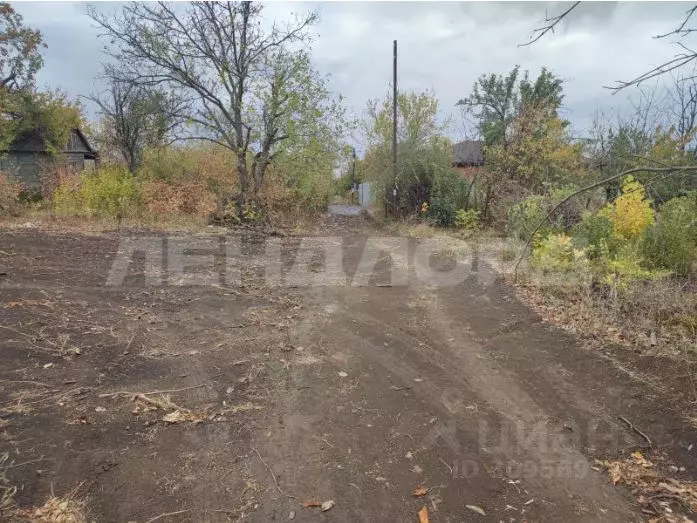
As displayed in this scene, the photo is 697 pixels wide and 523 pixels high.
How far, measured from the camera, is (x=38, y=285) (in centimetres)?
582

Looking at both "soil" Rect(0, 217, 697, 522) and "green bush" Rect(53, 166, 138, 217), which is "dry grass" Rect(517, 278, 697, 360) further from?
"green bush" Rect(53, 166, 138, 217)

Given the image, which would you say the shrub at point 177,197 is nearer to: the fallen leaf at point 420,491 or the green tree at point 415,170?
the green tree at point 415,170

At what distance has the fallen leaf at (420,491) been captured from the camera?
273cm

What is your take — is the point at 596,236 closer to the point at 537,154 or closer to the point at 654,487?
the point at 654,487

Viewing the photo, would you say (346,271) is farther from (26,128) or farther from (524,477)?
(26,128)

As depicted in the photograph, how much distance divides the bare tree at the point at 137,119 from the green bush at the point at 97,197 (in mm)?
2132

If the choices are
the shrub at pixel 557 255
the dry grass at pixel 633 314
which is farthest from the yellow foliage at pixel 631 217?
the dry grass at pixel 633 314

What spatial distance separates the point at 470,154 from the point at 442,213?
2910mm

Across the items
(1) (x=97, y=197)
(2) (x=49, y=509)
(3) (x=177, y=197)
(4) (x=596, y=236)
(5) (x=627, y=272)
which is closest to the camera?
(2) (x=49, y=509)

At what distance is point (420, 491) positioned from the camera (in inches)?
108

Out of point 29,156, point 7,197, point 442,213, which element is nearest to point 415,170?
point 442,213

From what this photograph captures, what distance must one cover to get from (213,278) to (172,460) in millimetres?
4635

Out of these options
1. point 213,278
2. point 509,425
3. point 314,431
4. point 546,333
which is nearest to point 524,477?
point 509,425

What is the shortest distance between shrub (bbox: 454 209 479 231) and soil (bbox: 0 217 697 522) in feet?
26.9
